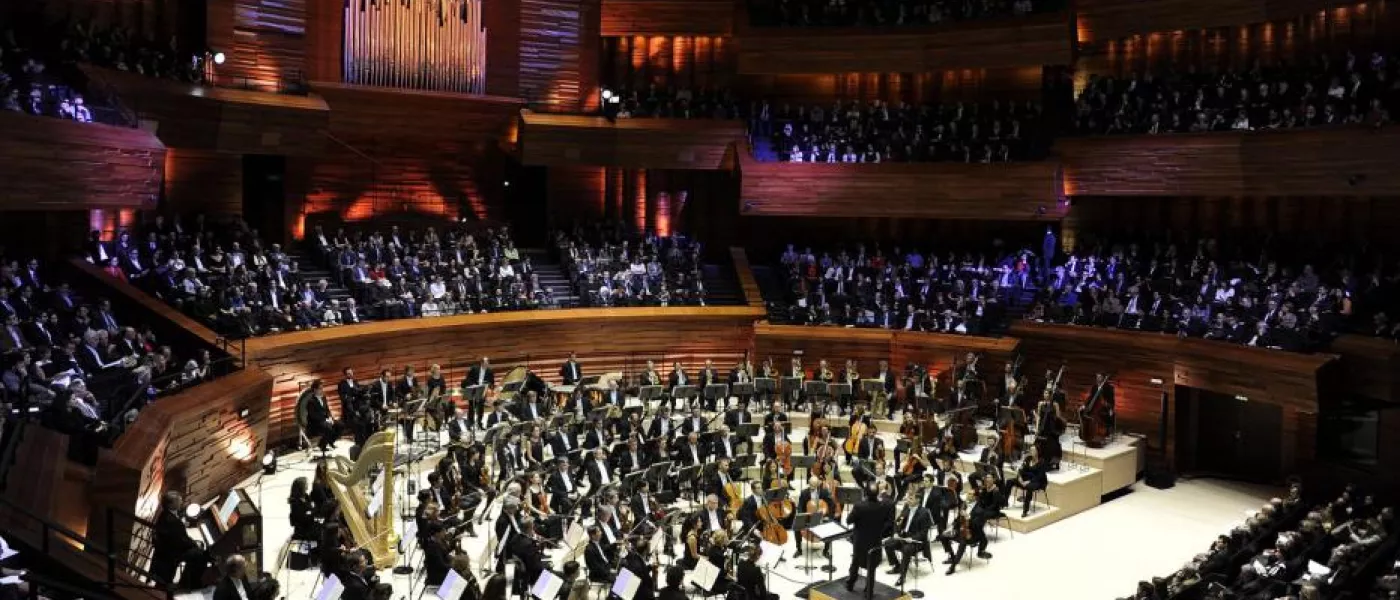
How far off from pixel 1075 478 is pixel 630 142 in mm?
13782

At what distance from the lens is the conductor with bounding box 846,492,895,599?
13.3 metres

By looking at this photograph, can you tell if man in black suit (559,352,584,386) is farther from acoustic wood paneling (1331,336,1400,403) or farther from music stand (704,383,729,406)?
acoustic wood paneling (1331,336,1400,403)

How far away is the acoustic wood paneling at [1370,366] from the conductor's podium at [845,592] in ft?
30.0

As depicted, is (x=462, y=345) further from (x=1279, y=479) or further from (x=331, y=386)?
(x=1279, y=479)

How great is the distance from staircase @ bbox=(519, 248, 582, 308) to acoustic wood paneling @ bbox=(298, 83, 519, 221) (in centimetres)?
247

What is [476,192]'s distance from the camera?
28.5 m

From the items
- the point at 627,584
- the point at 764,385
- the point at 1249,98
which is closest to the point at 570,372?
the point at 764,385

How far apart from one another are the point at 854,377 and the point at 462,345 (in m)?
7.66

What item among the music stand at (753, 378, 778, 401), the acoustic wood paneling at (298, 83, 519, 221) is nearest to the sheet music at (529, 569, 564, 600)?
the music stand at (753, 378, 778, 401)

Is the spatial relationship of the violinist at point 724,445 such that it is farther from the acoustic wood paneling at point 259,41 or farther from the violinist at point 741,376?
the acoustic wood paneling at point 259,41

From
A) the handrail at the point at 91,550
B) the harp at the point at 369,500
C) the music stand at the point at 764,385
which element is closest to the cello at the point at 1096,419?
the music stand at the point at 764,385

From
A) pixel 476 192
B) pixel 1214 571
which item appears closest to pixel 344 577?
pixel 1214 571

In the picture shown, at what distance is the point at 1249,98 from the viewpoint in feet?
74.2

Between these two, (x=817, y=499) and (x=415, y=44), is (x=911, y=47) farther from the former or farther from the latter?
(x=817, y=499)
